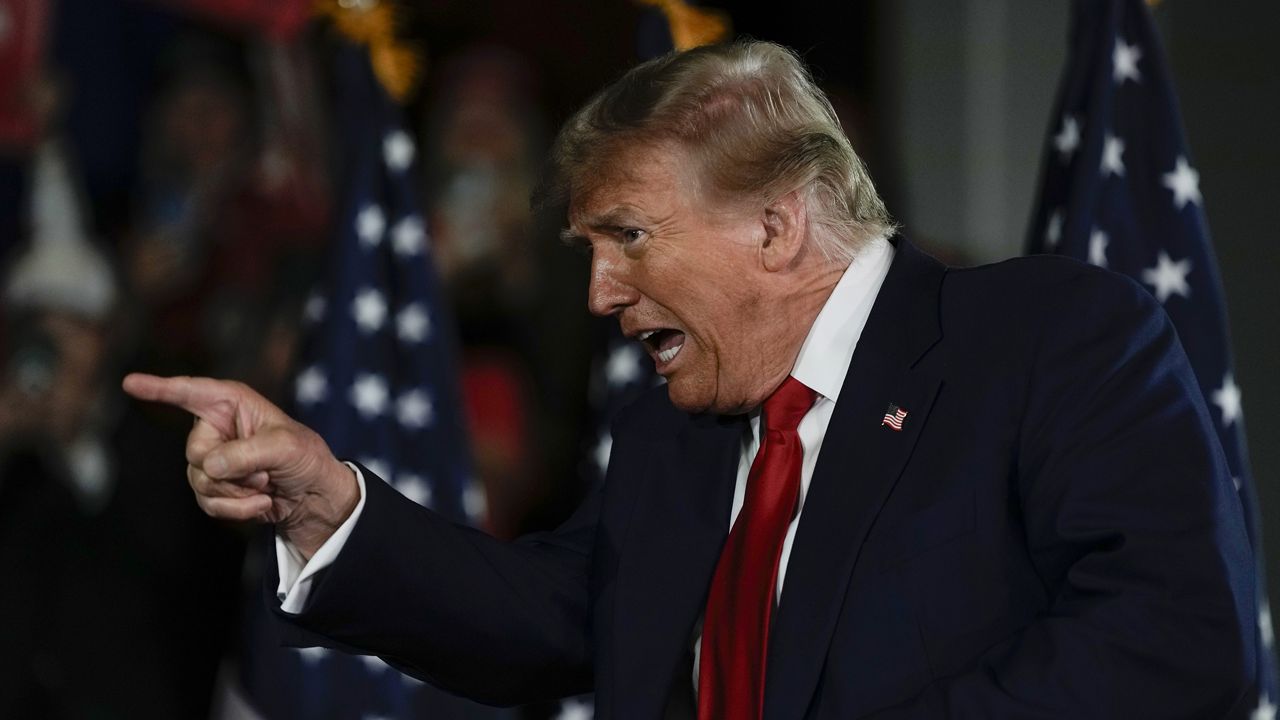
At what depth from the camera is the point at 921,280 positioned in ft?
6.63

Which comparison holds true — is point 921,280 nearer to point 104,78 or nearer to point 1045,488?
point 1045,488

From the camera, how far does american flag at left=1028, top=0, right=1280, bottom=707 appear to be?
3053 millimetres

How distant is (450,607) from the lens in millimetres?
2109

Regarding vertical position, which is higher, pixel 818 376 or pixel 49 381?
pixel 818 376

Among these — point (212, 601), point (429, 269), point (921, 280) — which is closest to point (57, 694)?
point (212, 601)

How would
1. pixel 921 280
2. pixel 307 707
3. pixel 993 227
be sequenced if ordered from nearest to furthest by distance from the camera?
pixel 921 280, pixel 307 707, pixel 993 227

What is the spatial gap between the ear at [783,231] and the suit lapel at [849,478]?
5.7 inches

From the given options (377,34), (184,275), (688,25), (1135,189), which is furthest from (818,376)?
(184,275)

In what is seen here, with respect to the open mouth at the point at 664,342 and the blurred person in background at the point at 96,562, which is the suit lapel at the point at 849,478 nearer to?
the open mouth at the point at 664,342

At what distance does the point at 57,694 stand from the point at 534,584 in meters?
2.79

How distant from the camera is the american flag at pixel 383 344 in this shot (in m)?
3.77

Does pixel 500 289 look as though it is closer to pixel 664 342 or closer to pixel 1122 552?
pixel 664 342

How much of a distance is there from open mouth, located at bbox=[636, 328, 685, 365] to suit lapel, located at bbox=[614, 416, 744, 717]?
12cm

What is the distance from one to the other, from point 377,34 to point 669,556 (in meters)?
2.14
